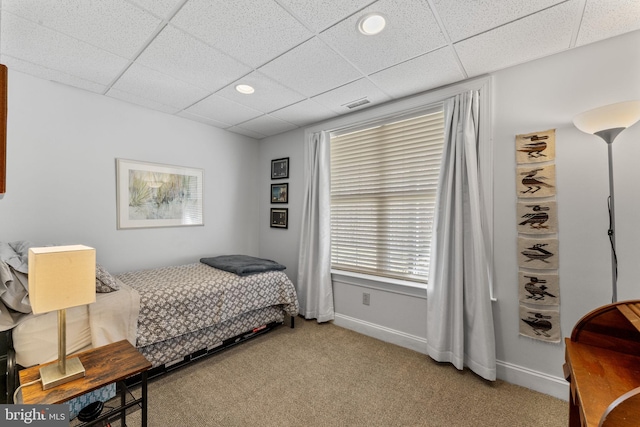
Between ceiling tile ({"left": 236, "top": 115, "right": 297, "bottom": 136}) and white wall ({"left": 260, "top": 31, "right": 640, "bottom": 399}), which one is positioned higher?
ceiling tile ({"left": 236, "top": 115, "right": 297, "bottom": 136})

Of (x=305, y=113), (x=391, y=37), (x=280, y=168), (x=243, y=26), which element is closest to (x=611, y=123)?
(x=391, y=37)

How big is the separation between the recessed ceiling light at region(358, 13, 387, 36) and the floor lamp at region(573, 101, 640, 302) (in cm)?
135

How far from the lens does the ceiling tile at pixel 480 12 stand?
4.78 ft

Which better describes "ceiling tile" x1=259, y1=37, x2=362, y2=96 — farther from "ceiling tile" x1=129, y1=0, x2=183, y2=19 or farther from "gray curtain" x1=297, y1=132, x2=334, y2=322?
"gray curtain" x1=297, y1=132, x2=334, y2=322

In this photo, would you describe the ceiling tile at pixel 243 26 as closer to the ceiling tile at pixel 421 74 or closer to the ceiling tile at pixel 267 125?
the ceiling tile at pixel 421 74

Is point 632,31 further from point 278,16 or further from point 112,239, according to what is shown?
point 112,239

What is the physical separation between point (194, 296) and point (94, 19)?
6.64 feet

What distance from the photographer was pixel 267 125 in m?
3.50

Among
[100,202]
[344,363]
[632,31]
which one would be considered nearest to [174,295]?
[100,202]

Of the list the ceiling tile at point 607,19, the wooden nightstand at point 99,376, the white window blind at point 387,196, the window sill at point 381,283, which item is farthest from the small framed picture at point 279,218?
the ceiling tile at point 607,19

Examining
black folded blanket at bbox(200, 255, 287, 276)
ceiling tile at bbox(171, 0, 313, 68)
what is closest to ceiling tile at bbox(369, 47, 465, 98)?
ceiling tile at bbox(171, 0, 313, 68)

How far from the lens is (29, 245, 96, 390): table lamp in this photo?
1.15 m

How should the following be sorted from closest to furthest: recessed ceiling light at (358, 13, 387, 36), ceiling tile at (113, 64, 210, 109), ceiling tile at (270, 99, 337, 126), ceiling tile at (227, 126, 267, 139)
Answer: recessed ceiling light at (358, 13, 387, 36) < ceiling tile at (113, 64, 210, 109) < ceiling tile at (270, 99, 337, 126) < ceiling tile at (227, 126, 267, 139)

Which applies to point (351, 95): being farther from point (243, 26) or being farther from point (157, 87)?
point (157, 87)
